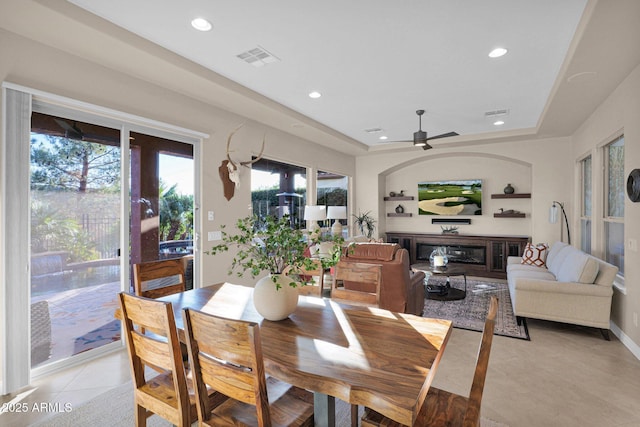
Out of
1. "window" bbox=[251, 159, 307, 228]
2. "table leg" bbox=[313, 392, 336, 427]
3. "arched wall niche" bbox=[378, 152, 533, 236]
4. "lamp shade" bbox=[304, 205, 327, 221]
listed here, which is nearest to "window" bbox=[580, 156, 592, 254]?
"arched wall niche" bbox=[378, 152, 533, 236]

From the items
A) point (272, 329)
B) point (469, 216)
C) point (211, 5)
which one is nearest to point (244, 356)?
point (272, 329)

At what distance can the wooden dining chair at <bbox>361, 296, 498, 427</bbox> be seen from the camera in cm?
122

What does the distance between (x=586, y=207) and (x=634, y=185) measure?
2487 mm

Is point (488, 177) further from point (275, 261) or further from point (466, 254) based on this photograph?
point (275, 261)

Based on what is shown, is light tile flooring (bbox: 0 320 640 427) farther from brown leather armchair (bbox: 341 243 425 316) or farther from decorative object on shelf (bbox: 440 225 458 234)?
decorative object on shelf (bbox: 440 225 458 234)

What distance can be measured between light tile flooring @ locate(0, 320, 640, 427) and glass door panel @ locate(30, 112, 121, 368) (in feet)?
1.11

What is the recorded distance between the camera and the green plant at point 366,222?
25.5 feet

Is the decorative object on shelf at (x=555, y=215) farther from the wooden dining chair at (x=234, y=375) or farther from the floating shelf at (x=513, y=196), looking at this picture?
the wooden dining chair at (x=234, y=375)

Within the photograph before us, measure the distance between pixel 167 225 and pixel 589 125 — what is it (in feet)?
19.0

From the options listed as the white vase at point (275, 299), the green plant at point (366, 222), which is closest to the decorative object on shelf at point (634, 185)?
the white vase at point (275, 299)

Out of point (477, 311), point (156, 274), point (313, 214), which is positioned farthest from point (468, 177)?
point (156, 274)

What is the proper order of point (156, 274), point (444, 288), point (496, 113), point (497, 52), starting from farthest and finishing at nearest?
point (444, 288), point (496, 113), point (497, 52), point (156, 274)

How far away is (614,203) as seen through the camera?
154 inches

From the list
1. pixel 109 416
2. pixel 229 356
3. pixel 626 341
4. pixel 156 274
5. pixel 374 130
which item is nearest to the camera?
pixel 229 356
